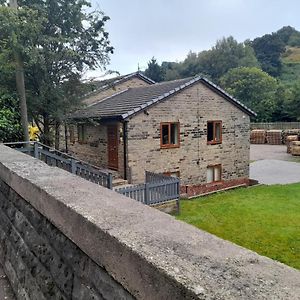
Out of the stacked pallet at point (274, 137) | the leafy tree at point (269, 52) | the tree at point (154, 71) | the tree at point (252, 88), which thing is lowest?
the stacked pallet at point (274, 137)

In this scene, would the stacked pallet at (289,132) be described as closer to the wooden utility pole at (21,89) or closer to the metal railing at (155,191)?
the metal railing at (155,191)

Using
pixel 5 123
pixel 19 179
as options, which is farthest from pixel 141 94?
pixel 19 179

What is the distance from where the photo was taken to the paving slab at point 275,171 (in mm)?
21042

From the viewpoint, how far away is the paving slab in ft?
69.0

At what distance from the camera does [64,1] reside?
1536cm

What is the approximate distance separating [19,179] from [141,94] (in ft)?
53.7

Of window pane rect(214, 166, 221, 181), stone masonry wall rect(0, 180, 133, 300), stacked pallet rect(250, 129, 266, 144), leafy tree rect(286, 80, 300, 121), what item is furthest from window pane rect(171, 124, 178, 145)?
leafy tree rect(286, 80, 300, 121)

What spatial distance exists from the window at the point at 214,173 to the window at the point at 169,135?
9.07 ft

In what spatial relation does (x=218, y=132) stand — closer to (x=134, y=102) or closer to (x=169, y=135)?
(x=169, y=135)

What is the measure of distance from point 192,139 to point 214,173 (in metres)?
2.60

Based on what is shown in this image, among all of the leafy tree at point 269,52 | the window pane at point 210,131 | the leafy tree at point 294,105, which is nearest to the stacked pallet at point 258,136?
the leafy tree at point 294,105

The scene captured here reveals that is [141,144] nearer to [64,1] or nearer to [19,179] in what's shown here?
[64,1]

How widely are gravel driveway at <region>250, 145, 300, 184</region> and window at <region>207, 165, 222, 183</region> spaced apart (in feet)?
10.0

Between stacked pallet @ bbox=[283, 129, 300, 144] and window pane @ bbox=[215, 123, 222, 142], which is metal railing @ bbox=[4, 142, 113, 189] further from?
stacked pallet @ bbox=[283, 129, 300, 144]
